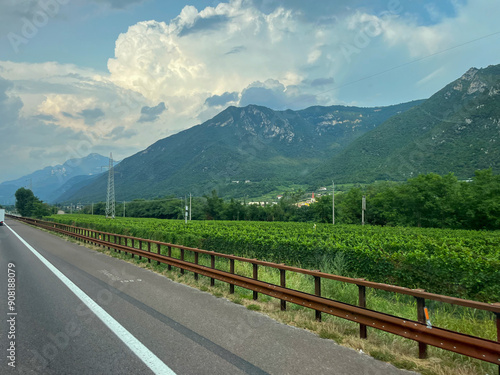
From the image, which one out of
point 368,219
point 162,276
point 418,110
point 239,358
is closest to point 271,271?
point 162,276

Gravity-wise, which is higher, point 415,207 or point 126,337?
point 415,207

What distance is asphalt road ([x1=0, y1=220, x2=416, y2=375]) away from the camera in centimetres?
452

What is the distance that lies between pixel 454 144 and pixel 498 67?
37111 millimetres

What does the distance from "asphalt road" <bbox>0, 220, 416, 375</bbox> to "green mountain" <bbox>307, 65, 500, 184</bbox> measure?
295 feet

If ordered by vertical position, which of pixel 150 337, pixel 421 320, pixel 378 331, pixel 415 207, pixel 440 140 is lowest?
pixel 378 331

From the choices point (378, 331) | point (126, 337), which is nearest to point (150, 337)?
point (126, 337)

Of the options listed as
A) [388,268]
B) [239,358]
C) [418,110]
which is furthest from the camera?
[418,110]

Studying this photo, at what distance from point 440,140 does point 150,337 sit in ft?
347

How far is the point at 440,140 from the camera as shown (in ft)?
317

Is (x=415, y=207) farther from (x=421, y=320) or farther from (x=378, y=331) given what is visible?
(x=421, y=320)

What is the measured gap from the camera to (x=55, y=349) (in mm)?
5070

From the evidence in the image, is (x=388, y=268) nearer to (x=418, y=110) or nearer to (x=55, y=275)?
(x=55, y=275)

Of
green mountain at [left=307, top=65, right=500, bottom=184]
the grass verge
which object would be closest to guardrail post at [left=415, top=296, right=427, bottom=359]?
the grass verge

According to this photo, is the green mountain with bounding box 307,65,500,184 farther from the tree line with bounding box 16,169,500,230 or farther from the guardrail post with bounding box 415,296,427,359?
the guardrail post with bounding box 415,296,427,359
